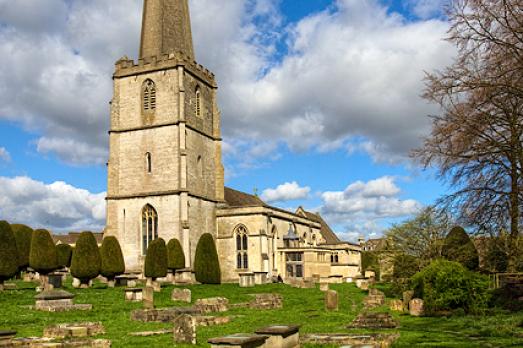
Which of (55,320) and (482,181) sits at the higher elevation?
(482,181)

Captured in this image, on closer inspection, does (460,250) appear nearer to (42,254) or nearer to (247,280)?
(247,280)

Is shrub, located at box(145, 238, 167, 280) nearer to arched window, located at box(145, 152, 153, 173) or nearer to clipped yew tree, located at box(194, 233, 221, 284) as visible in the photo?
clipped yew tree, located at box(194, 233, 221, 284)

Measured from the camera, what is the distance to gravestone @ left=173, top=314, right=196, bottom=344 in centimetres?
1223

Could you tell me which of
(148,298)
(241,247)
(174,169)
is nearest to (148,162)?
(174,169)

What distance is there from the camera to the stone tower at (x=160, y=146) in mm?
Result: 41562

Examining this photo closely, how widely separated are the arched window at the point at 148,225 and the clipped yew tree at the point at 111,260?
615cm

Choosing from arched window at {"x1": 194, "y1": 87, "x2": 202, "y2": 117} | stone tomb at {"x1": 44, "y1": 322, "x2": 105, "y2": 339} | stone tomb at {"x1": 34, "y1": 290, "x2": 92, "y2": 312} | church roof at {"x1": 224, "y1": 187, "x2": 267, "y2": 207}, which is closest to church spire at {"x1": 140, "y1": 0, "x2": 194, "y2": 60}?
arched window at {"x1": 194, "y1": 87, "x2": 202, "y2": 117}

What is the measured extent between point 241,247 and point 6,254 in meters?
19.5

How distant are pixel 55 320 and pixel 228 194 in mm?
33707

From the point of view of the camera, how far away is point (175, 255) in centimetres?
3838

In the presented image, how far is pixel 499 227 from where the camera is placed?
17.0 meters

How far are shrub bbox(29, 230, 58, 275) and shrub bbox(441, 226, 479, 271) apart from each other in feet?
67.7

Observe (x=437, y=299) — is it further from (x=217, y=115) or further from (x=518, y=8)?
(x=217, y=115)

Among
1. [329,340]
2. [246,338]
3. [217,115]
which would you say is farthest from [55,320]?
[217,115]
